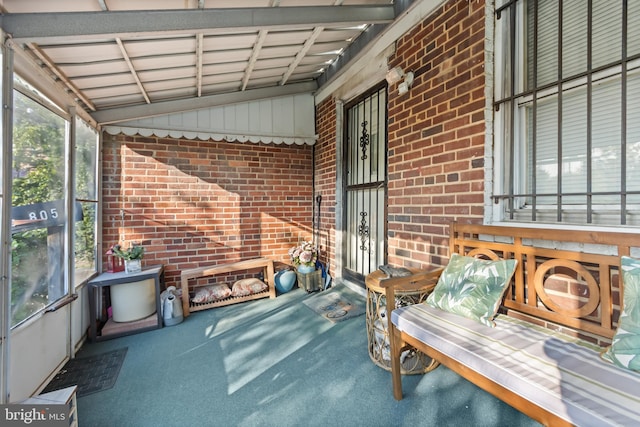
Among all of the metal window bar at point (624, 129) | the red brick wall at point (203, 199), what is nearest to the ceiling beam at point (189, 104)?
the red brick wall at point (203, 199)

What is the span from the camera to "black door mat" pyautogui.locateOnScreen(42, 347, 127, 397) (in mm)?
2197

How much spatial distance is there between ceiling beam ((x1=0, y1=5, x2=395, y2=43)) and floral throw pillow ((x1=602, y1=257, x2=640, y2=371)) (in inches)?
103

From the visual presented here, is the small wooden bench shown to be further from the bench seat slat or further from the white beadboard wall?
the bench seat slat

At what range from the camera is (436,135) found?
2.52 metres

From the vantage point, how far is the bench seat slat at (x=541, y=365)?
1044 mm

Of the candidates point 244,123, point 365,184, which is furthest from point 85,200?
point 365,184

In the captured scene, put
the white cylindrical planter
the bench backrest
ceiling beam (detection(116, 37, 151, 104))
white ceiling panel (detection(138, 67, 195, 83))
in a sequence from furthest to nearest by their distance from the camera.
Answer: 1. the white cylindrical planter
2. white ceiling panel (detection(138, 67, 195, 83))
3. ceiling beam (detection(116, 37, 151, 104))
4. the bench backrest

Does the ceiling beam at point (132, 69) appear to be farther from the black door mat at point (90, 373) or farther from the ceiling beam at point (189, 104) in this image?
the black door mat at point (90, 373)

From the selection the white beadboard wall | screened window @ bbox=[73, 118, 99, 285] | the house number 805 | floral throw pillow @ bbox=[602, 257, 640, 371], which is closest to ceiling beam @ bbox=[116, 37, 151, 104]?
the white beadboard wall

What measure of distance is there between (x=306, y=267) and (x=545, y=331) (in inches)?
118

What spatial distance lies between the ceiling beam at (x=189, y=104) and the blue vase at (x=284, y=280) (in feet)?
8.37

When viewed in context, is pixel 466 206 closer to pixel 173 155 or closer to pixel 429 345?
pixel 429 345

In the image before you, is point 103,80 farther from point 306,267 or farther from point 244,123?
point 306,267

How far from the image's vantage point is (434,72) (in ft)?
8.29
